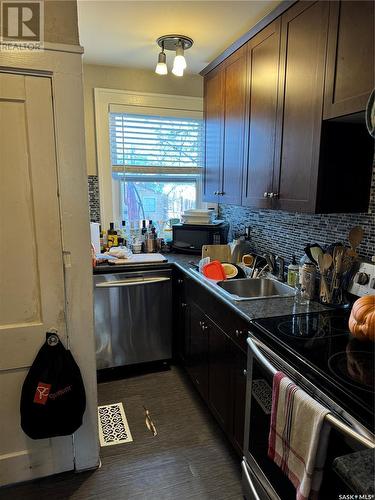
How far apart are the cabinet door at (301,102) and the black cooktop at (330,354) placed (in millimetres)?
541

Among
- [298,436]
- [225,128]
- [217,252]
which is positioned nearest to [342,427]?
[298,436]

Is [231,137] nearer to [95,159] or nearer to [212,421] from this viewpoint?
[95,159]

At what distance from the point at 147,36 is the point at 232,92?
0.69 metres

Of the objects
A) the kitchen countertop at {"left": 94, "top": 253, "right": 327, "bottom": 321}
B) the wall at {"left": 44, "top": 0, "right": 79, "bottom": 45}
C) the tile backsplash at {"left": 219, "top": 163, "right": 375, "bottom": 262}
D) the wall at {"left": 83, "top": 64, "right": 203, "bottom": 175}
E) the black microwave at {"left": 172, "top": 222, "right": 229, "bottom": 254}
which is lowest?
the kitchen countertop at {"left": 94, "top": 253, "right": 327, "bottom": 321}

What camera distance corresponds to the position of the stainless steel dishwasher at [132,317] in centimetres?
259

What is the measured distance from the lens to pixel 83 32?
227 cm

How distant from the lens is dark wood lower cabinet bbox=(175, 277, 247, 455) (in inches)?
69.2

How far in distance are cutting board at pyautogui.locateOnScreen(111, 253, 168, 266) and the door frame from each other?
94 centimetres

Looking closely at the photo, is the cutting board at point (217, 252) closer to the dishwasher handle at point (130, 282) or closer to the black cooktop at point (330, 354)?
the dishwasher handle at point (130, 282)

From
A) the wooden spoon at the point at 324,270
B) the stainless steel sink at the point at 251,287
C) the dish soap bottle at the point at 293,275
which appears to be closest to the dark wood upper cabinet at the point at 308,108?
the wooden spoon at the point at 324,270

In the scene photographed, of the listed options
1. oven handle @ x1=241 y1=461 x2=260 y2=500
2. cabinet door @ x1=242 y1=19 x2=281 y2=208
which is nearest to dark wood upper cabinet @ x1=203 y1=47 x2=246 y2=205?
cabinet door @ x1=242 y1=19 x2=281 y2=208

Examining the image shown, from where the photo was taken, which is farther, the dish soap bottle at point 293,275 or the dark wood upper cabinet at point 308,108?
the dish soap bottle at point 293,275

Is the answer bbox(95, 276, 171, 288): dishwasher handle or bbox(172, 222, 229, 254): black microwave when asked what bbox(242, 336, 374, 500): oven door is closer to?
bbox(95, 276, 171, 288): dishwasher handle

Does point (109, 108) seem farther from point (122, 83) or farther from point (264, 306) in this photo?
point (264, 306)
